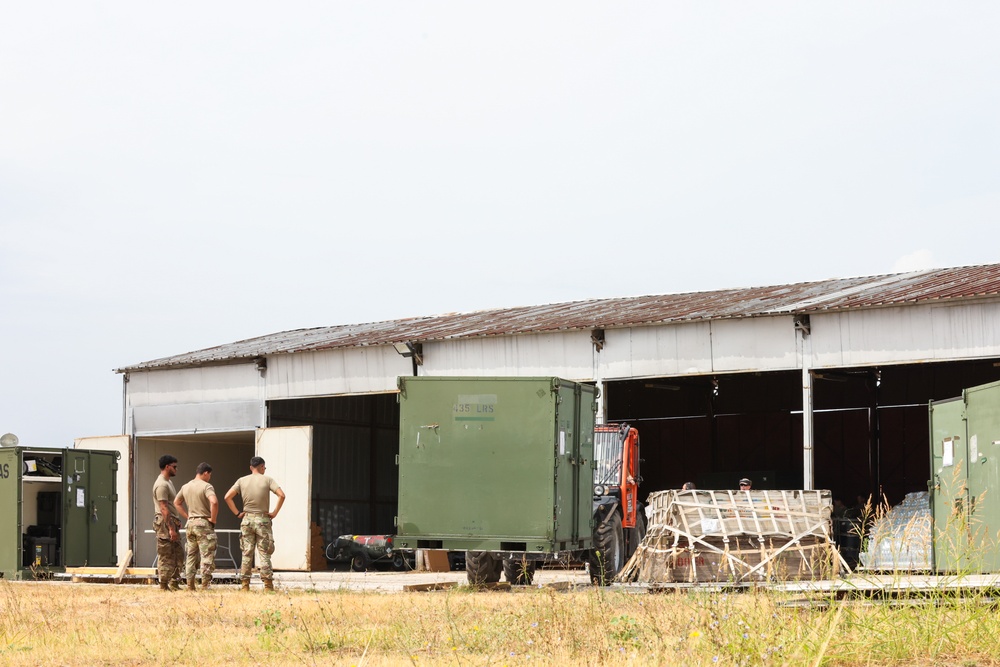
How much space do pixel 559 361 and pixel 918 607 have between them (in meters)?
15.5

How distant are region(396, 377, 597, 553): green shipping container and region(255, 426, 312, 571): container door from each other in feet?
31.3

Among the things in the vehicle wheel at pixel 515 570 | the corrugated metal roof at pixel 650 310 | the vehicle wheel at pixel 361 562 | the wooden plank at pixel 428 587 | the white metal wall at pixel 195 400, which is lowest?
the vehicle wheel at pixel 361 562

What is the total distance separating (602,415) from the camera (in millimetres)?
22672

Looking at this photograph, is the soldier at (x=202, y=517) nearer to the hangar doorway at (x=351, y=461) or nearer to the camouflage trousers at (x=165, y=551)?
the camouflage trousers at (x=165, y=551)

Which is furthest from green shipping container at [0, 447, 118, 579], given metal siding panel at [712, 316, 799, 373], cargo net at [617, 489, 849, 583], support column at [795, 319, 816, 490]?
support column at [795, 319, 816, 490]

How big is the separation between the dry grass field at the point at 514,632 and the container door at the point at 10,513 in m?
7.95

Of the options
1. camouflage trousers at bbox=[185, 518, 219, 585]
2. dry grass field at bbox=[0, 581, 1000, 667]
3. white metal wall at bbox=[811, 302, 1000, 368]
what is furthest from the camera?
white metal wall at bbox=[811, 302, 1000, 368]

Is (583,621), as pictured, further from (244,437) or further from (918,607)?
(244,437)

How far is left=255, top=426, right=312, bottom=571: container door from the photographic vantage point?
83.5 ft

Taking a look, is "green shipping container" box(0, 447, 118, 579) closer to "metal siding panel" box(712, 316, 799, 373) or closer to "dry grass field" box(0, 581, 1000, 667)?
"dry grass field" box(0, 581, 1000, 667)

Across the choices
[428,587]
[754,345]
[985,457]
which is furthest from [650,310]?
[985,457]

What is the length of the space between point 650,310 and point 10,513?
12.1 metres

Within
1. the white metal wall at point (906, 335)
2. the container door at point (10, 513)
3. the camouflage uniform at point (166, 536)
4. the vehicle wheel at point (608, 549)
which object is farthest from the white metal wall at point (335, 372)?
the camouflage uniform at point (166, 536)

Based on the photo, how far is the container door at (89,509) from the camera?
22.0m
